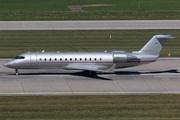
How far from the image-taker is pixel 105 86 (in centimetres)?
4088

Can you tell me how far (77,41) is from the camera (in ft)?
204

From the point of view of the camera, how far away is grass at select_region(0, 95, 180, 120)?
31484 millimetres

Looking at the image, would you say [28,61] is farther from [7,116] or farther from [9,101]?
[7,116]

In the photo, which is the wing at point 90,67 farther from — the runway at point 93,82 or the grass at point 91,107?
the grass at point 91,107

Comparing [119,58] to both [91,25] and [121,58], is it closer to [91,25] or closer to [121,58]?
[121,58]

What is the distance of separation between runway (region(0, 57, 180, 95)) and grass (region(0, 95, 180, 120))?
2.17 metres
